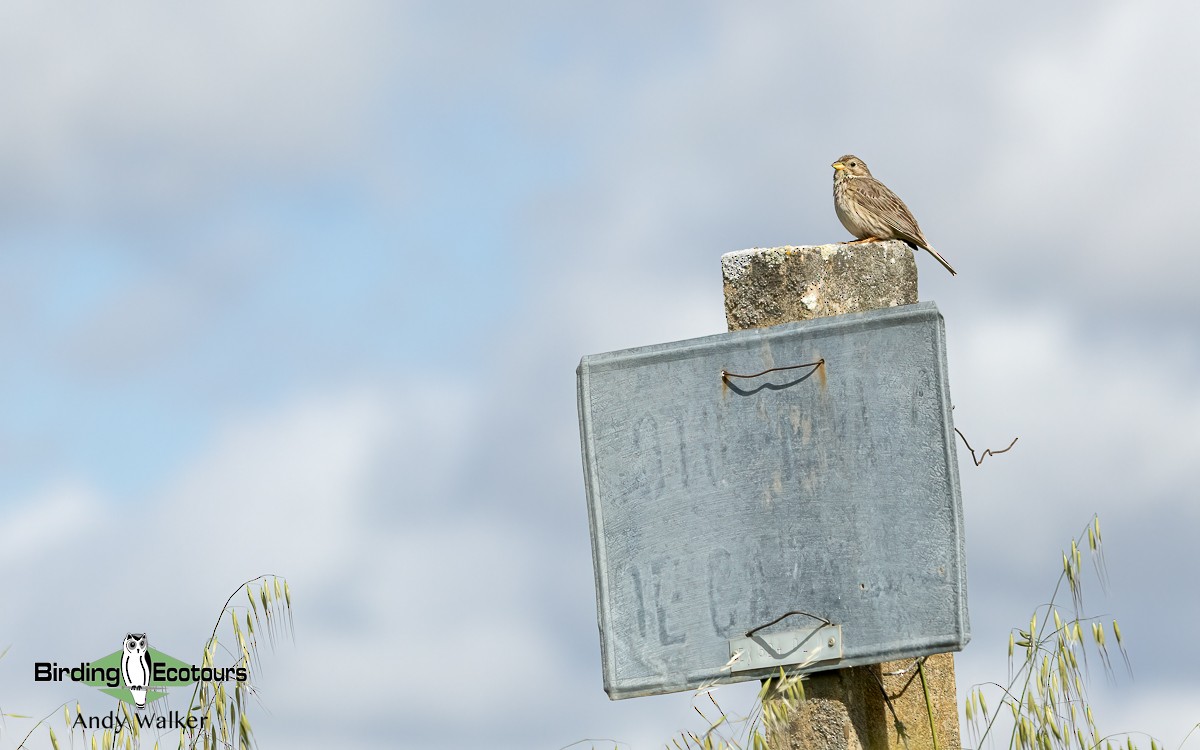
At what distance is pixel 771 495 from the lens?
3.81m

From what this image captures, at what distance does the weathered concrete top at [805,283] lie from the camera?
4.06 meters

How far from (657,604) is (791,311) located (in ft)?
3.04

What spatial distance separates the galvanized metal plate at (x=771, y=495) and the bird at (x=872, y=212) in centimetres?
241

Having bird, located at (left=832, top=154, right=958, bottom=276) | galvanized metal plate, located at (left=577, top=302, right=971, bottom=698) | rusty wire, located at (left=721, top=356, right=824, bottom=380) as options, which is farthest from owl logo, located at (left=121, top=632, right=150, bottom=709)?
bird, located at (left=832, top=154, right=958, bottom=276)

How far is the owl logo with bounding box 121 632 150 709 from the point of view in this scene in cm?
415

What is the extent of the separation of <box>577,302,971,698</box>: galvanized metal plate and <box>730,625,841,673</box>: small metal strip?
21 millimetres

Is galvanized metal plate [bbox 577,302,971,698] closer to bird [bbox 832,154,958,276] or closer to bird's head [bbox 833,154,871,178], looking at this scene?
bird [bbox 832,154,958,276]

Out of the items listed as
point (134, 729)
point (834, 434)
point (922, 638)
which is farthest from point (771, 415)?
point (134, 729)

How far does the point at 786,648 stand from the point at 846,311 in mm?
993

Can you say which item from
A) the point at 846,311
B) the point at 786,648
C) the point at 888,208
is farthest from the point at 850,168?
the point at 786,648

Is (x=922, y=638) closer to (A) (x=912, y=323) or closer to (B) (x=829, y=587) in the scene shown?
(B) (x=829, y=587)

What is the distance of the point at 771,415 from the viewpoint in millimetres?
3836

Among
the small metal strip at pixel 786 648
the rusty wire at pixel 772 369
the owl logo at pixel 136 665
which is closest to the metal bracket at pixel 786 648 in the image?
the small metal strip at pixel 786 648

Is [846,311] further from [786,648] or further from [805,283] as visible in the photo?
[786,648]
